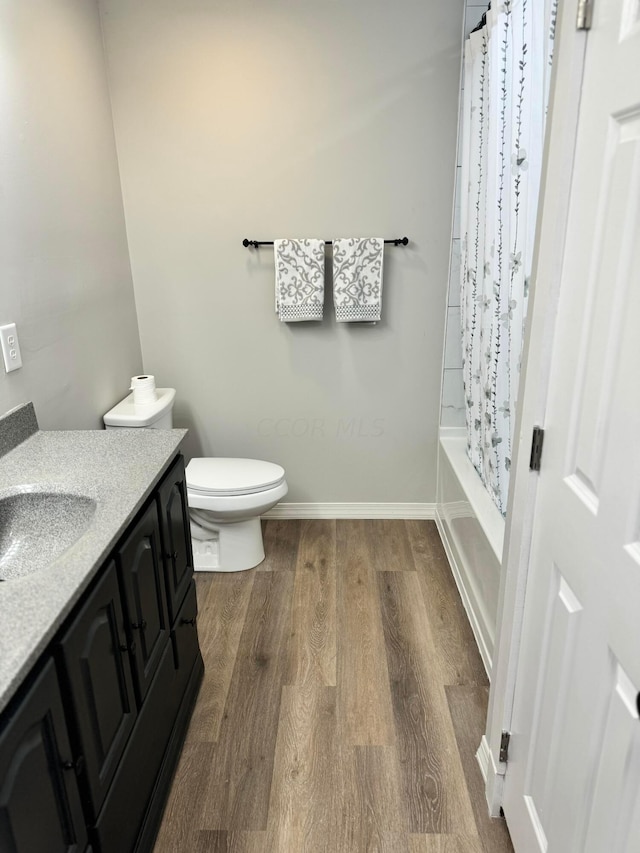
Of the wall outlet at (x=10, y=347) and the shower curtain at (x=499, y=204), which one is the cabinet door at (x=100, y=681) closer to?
the wall outlet at (x=10, y=347)

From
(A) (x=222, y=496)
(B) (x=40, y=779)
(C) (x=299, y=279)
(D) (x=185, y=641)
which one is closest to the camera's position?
(B) (x=40, y=779)

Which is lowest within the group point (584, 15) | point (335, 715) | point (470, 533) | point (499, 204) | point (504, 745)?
point (335, 715)

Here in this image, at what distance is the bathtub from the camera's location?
6.59ft

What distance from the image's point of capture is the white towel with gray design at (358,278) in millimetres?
2566

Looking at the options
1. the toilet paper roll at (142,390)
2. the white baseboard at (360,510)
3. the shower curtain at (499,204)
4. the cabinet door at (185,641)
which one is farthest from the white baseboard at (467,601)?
the toilet paper roll at (142,390)

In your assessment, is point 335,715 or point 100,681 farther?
point 335,715

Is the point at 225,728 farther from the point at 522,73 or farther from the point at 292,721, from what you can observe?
the point at 522,73

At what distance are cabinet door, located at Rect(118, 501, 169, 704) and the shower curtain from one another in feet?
3.83

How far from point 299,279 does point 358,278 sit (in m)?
0.26

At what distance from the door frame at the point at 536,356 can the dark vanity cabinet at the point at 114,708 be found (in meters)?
0.88

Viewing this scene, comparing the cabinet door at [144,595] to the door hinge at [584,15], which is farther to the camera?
the cabinet door at [144,595]

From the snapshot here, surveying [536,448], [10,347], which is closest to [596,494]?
[536,448]

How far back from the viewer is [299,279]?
8.52ft

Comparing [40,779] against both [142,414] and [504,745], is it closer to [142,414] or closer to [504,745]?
[504,745]
